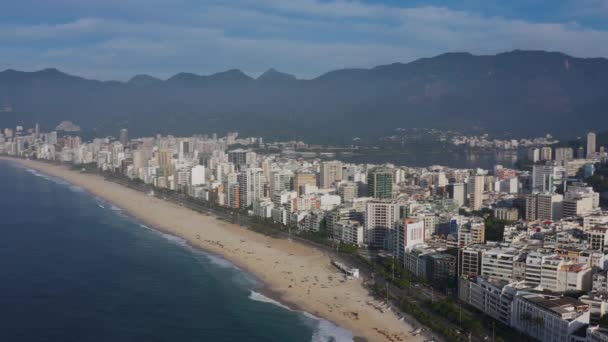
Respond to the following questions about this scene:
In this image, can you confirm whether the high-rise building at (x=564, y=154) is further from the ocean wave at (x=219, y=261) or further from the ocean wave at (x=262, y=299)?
the ocean wave at (x=262, y=299)

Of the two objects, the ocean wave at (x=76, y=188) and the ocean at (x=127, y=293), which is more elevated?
the ocean wave at (x=76, y=188)

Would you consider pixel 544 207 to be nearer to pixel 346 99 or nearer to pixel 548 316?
pixel 548 316

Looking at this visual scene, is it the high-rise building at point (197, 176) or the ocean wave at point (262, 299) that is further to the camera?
the high-rise building at point (197, 176)

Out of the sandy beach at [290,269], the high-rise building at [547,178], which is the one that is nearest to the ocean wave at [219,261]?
the sandy beach at [290,269]

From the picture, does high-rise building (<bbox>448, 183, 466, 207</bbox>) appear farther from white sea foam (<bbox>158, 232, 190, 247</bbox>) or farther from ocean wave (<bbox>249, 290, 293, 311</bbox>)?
ocean wave (<bbox>249, 290, 293, 311</bbox>)

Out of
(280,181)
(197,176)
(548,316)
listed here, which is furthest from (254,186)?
(548,316)

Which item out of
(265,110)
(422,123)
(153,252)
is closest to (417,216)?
(153,252)
